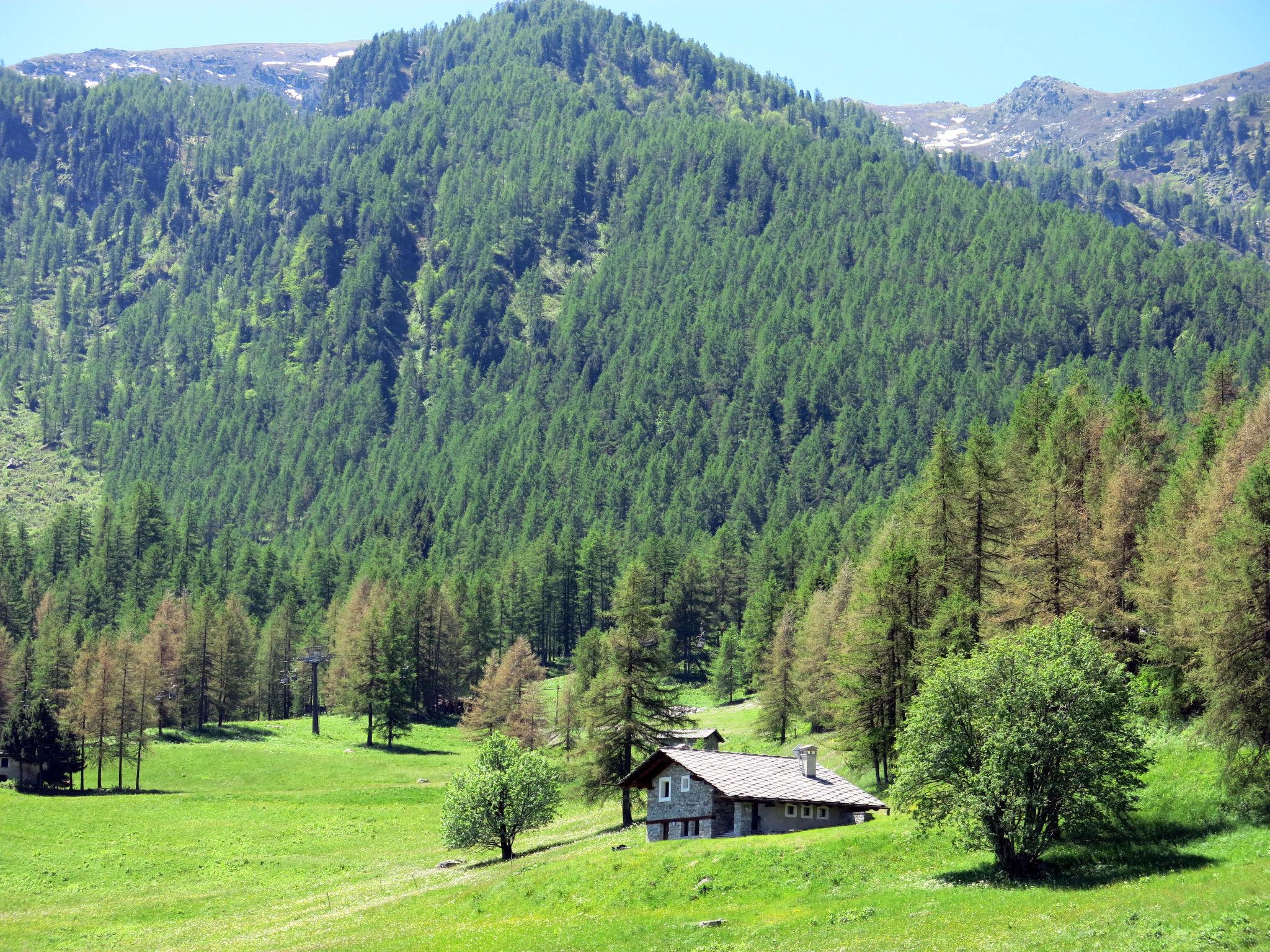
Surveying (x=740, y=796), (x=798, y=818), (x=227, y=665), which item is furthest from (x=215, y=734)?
(x=798, y=818)

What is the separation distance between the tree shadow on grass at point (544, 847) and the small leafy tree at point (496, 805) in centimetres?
79

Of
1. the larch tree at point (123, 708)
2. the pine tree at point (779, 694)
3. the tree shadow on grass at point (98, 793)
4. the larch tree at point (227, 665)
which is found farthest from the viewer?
the larch tree at point (227, 665)

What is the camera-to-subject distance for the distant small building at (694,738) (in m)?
76.0

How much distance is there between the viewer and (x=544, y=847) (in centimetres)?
7169

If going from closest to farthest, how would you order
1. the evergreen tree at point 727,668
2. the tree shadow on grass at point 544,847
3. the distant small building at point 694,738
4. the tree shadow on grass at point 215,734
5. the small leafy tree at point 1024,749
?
the small leafy tree at point 1024,749 < the tree shadow on grass at point 544,847 < the distant small building at point 694,738 < the tree shadow on grass at point 215,734 < the evergreen tree at point 727,668

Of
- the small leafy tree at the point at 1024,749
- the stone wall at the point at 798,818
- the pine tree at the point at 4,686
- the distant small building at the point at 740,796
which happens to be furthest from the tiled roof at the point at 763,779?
the pine tree at the point at 4,686

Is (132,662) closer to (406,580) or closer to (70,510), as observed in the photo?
(406,580)

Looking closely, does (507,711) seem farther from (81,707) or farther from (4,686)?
(4,686)

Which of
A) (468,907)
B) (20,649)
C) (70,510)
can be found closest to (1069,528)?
(468,907)

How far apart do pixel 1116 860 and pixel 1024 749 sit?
4991mm

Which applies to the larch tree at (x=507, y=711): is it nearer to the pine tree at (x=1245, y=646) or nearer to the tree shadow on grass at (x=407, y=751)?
the tree shadow on grass at (x=407, y=751)

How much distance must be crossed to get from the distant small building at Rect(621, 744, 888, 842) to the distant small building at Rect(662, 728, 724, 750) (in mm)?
7989

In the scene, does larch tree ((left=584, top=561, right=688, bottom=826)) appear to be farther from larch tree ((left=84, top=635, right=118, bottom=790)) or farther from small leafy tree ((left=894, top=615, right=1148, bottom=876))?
larch tree ((left=84, top=635, right=118, bottom=790))

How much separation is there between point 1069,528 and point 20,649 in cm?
10420
